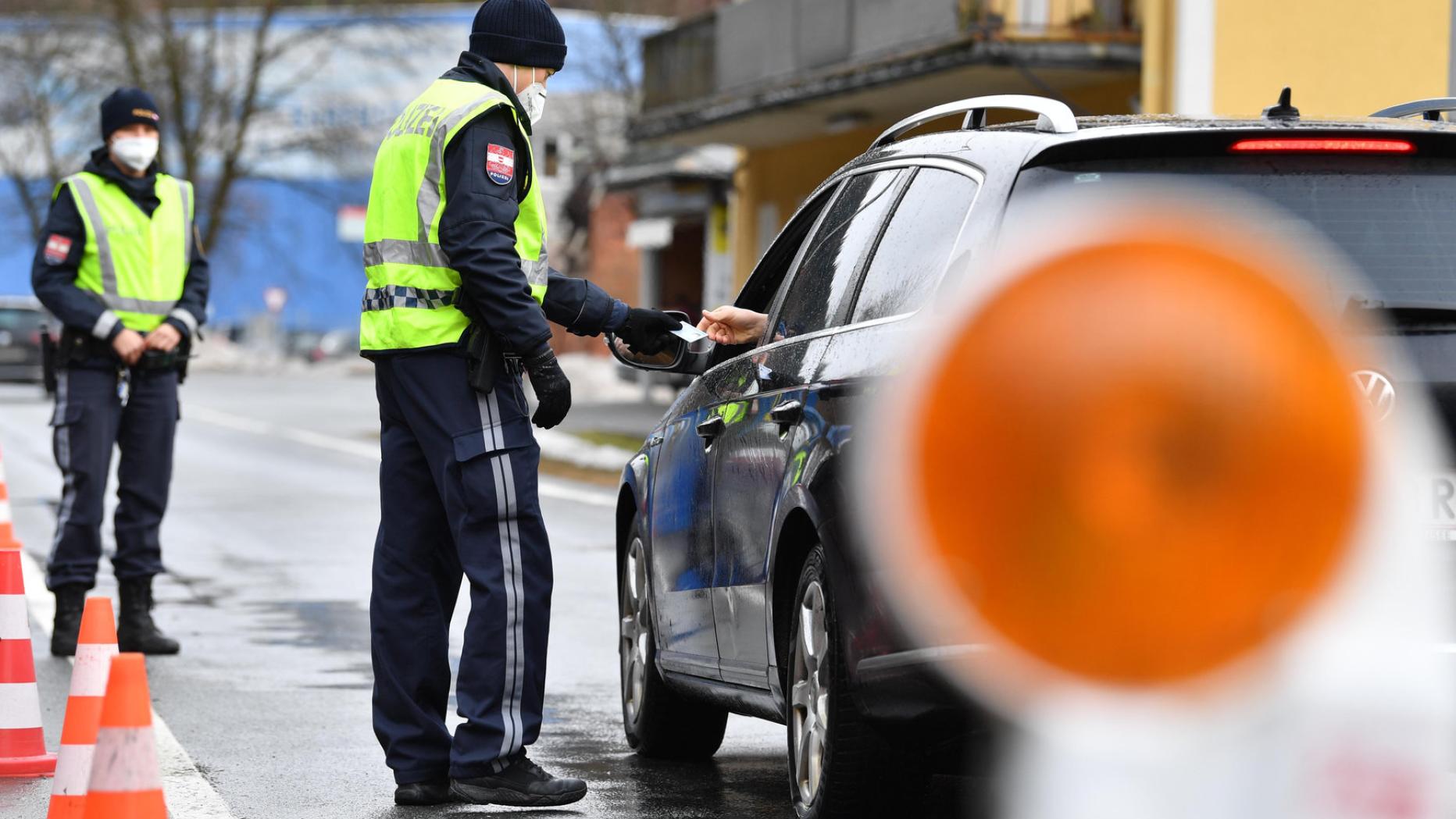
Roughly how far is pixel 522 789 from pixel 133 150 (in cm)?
447

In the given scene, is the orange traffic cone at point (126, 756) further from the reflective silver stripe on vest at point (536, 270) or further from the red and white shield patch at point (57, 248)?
the red and white shield patch at point (57, 248)

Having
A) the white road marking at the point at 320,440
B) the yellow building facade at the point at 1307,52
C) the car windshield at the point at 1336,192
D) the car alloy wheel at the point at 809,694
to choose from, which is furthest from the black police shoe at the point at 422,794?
the yellow building facade at the point at 1307,52

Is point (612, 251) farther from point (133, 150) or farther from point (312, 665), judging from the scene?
point (312, 665)

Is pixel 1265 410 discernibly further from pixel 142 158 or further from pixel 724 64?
pixel 724 64

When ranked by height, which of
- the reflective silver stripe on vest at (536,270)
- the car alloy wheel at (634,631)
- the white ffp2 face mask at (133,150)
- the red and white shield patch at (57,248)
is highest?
the white ffp2 face mask at (133,150)

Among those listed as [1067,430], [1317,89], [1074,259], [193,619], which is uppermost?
[1317,89]

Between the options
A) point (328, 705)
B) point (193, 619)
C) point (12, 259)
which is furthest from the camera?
point (12, 259)

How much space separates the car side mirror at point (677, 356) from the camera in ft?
21.2

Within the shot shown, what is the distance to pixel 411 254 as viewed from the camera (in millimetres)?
5996

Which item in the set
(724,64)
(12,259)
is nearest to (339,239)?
(12,259)

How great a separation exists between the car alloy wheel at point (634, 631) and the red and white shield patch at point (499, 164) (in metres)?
1.50

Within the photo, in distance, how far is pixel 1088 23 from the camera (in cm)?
2275

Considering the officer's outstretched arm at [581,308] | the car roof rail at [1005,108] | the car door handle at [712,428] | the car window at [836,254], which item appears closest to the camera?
the car roof rail at [1005,108]

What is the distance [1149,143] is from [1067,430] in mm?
1952
